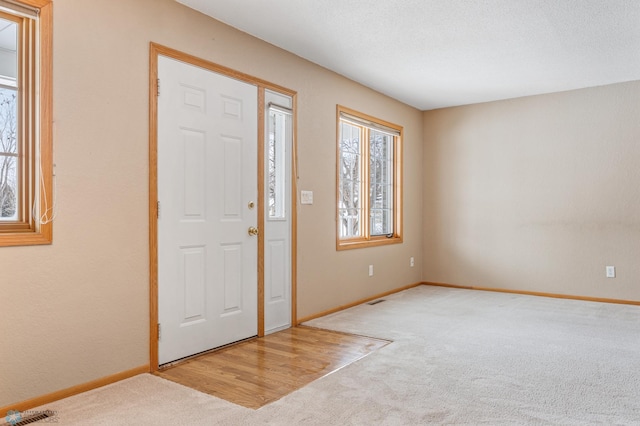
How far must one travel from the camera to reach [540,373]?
2.82 metres

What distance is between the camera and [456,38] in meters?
3.68

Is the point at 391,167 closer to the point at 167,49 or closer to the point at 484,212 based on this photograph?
the point at 484,212

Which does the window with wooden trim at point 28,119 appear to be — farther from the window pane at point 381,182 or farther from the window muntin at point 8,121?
the window pane at point 381,182

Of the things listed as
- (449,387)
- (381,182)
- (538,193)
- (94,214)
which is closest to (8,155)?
(94,214)

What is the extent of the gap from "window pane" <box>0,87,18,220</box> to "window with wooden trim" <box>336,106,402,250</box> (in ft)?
9.68

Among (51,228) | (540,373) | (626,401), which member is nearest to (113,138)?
(51,228)

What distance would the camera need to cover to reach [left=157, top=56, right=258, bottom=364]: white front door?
3.00 m

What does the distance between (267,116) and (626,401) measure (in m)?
3.12

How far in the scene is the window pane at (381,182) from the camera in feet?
18.1

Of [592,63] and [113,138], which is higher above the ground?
[592,63]

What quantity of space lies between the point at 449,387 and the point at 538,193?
3.70 m

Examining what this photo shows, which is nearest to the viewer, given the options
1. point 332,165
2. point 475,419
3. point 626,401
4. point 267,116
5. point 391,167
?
point 475,419

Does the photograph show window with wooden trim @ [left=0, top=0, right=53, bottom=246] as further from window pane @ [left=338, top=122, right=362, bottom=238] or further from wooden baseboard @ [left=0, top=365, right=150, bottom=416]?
window pane @ [left=338, top=122, right=362, bottom=238]

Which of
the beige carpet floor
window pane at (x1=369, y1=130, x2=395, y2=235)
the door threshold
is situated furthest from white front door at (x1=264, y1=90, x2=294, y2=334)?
window pane at (x1=369, y1=130, x2=395, y2=235)
